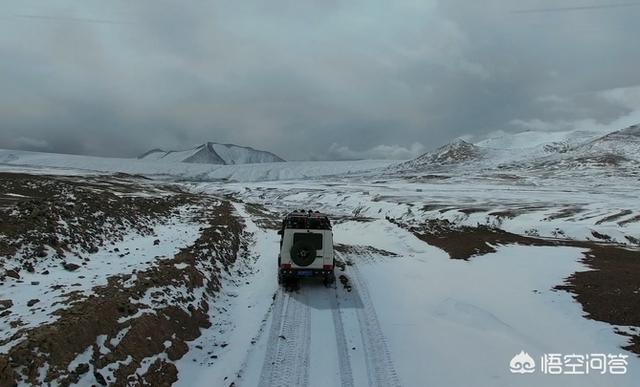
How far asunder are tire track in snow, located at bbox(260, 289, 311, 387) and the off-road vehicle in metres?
1.94

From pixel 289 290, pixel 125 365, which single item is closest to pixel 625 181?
pixel 289 290

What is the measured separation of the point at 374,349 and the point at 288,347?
253 centimetres

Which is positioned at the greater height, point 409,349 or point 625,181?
point 625,181

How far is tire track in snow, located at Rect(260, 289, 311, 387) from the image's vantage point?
10250mm

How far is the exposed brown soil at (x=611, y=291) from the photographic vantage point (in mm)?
14648

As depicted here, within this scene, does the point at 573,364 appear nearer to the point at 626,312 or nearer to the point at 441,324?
the point at 441,324

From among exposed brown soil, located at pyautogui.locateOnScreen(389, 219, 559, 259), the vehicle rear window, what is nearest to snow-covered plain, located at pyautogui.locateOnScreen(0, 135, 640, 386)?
exposed brown soil, located at pyautogui.locateOnScreen(389, 219, 559, 259)

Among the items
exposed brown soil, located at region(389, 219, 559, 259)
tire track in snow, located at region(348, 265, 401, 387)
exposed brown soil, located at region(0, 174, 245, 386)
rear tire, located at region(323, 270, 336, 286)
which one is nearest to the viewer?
exposed brown soil, located at region(0, 174, 245, 386)

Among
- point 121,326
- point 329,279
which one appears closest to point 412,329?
point 329,279

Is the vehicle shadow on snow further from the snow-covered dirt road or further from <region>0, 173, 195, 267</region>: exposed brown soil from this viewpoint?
<region>0, 173, 195, 267</region>: exposed brown soil

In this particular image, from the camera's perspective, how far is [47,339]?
880 cm

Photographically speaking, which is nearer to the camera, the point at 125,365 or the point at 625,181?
the point at 125,365

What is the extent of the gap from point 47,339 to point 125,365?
173 cm

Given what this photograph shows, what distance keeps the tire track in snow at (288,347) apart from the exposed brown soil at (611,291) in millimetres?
9731
